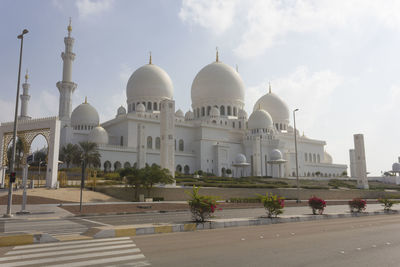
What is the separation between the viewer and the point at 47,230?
12.2 m

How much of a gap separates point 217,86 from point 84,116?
85.2 ft

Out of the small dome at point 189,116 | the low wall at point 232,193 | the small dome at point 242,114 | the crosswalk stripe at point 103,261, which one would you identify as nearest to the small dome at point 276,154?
the small dome at point 242,114

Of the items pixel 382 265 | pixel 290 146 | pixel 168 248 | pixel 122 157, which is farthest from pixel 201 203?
pixel 290 146

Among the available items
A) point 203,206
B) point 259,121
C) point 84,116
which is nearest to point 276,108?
point 259,121

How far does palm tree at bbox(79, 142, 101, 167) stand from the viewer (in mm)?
45447

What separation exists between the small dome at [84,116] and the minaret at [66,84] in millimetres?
3223

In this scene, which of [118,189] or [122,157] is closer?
[118,189]

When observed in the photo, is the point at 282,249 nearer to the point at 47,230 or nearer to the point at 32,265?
the point at 32,265

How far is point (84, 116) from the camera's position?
196 feet

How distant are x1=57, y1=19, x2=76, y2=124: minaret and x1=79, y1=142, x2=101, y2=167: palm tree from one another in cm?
1089

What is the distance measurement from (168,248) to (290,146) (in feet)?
220

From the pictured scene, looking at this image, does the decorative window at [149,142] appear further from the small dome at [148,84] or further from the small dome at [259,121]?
the small dome at [259,121]

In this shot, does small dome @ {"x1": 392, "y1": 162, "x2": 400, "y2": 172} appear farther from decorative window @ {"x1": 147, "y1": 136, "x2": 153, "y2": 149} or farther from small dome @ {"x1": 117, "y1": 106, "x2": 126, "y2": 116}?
small dome @ {"x1": 117, "y1": 106, "x2": 126, "y2": 116}

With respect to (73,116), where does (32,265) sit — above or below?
below
